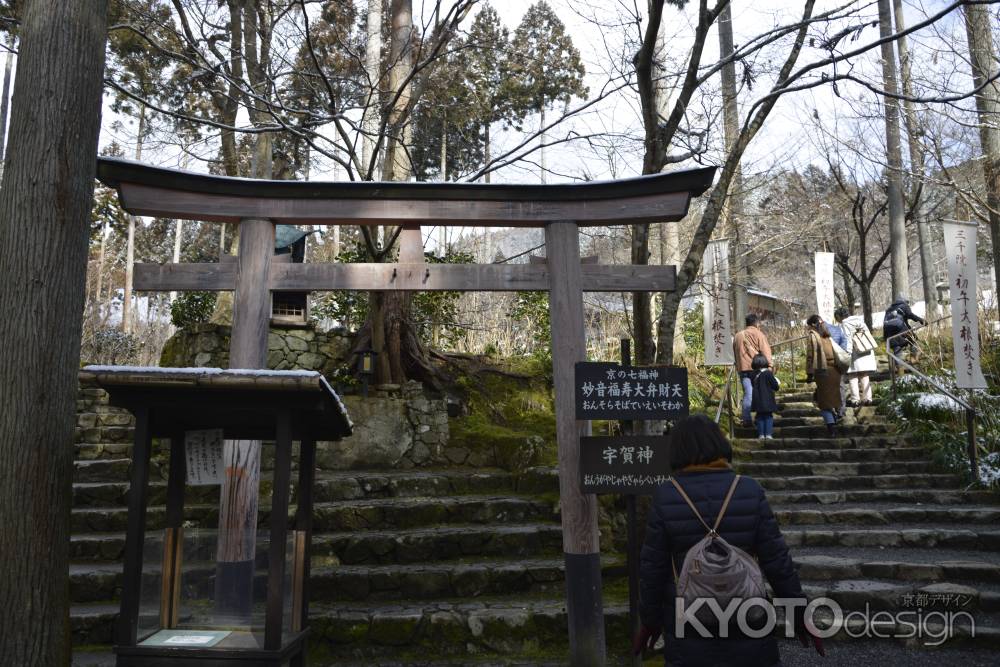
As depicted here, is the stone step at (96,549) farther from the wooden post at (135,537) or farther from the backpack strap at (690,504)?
the backpack strap at (690,504)

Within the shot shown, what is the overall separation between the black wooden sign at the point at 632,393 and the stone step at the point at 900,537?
3.21m

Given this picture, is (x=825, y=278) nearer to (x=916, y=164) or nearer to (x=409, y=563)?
(x=916, y=164)

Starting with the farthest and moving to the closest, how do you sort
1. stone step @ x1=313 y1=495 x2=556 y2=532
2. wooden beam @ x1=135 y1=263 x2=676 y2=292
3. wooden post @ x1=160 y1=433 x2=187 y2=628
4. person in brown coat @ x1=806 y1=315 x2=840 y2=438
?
person in brown coat @ x1=806 y1=315 x2=840 y2=438 < stone step @ x1=313 y1=495 x2=556 y2=532 < wooden beam @ x1=135 y1=263 x2=676 y2=292 < wooden post @ x1=160 y1=433 x2=187 y2=628

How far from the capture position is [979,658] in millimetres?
4906

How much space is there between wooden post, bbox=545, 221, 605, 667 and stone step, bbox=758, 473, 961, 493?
4.41 meters

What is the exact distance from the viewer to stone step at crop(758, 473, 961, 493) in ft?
28.1

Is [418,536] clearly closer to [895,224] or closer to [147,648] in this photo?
[147,648]

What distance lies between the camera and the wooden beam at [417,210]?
555 cm

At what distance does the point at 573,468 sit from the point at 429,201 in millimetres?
2563

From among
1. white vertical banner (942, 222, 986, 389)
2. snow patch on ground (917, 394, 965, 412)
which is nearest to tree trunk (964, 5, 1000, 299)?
white vertical banner (942, 222, 986, 389)

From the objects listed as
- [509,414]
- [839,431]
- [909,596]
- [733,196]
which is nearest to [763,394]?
[839,431]

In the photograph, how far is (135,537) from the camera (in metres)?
3.59

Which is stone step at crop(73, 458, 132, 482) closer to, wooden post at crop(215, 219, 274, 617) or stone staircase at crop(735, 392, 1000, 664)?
wooden post at crop(215, 219, 274, 617)

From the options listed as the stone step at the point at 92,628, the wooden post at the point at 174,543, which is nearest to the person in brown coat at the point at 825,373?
the wooden post at the point at 174,543
